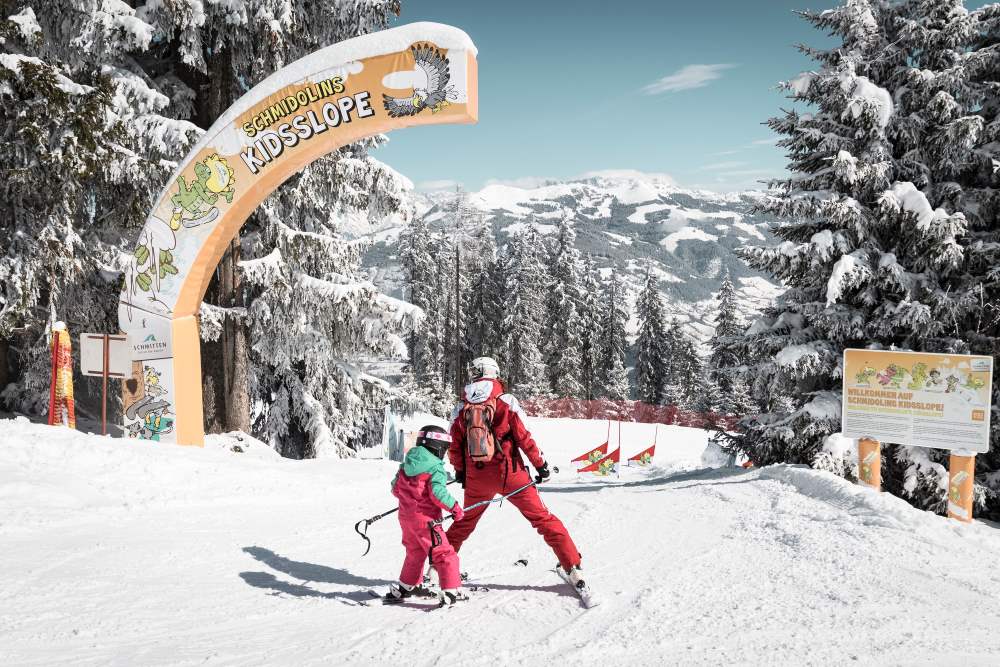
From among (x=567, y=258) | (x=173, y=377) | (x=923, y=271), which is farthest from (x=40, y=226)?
(x=567, y=258)

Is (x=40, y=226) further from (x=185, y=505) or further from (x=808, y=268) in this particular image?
(x=808, y=268)

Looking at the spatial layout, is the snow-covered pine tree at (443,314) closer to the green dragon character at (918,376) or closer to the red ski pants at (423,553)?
the green dragon character at (918,376)

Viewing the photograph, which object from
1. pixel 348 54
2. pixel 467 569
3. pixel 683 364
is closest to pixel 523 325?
pixel 683 364

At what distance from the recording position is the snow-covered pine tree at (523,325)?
4572 centimetres

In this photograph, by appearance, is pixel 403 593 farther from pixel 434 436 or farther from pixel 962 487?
pixel 962 487

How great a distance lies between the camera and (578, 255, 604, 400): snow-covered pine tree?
1956 inches

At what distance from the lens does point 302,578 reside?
5.68 metres

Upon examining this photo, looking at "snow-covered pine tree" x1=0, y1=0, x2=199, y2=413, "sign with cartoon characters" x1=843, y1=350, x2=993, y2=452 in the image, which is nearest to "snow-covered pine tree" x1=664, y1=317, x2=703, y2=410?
"sign with cartoon characters" x1=843, y1=350, x2=993, y2=452

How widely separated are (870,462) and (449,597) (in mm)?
6687

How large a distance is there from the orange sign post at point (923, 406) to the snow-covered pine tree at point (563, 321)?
38100 millimetres

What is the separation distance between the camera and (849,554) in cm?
598

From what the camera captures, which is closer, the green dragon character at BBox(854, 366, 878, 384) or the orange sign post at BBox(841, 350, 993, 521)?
the orange sign post at BBox(841, 350, 993, 521)

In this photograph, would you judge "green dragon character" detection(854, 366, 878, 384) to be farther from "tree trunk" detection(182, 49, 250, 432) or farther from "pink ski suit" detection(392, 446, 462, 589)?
"tree trunk" detection(182, 49, 250, 432)

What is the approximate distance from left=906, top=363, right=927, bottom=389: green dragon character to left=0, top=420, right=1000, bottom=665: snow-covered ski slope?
5.07 feet
